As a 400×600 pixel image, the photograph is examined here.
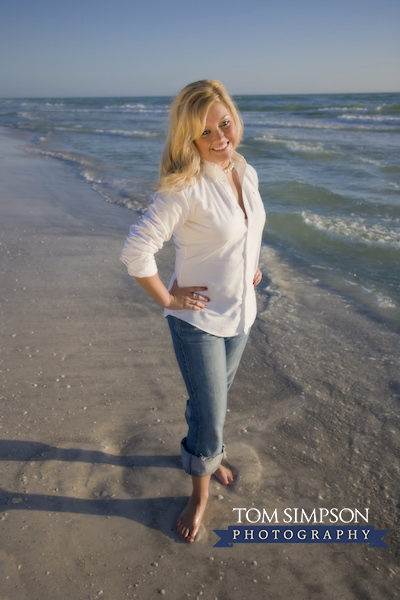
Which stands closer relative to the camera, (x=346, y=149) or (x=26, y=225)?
(x=26, y=225)

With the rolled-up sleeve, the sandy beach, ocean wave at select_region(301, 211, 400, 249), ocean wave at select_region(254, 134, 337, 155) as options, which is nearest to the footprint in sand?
the sandy beach

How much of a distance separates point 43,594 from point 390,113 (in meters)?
33.8

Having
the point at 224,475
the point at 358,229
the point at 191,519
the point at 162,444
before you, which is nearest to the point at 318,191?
the point at 358,229

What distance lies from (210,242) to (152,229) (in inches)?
10.8

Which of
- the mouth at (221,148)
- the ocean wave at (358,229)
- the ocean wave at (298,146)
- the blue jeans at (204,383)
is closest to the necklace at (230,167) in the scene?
the mouth at (221,148)

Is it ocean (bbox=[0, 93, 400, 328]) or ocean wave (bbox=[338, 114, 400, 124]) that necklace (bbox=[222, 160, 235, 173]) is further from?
ocean wave (bbox=[338, 114, 400, 124])

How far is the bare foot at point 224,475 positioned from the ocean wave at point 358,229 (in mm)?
4691

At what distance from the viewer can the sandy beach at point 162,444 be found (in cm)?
238

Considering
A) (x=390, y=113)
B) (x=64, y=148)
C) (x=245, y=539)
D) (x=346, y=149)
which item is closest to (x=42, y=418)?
(x=245, y=539)

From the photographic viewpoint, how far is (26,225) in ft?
24.3

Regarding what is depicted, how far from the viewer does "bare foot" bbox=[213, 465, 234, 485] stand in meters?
2.92

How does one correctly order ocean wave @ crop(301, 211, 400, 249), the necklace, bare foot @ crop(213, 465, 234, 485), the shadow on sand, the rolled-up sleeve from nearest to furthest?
the rolled-up sleeve
the necklace
the shadow on sand
bare foot @ crop(213, 465, 234, 485)
ocean wave @ crop(301, 211, 400, 249)

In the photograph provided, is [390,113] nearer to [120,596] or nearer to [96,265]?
[96,265]

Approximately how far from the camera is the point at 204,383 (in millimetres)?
2381
